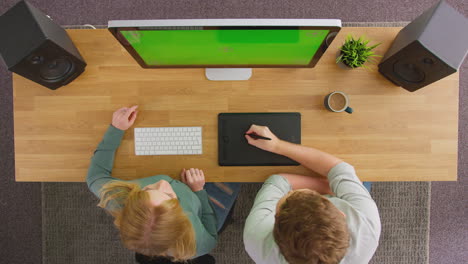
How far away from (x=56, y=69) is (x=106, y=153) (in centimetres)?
38

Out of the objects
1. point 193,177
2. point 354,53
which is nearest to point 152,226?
point 193,177

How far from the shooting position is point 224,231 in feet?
5.61

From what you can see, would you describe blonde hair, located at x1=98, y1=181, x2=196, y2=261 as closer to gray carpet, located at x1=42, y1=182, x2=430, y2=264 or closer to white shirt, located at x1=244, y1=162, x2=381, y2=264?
white shirt, located at x1=244, y1=162, x2=381, y2=264

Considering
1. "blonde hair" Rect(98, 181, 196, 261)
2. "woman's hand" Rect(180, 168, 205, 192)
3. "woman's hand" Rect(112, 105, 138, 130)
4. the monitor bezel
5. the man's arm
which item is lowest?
"blonde hair" Rect(98, 181, 196, 261)

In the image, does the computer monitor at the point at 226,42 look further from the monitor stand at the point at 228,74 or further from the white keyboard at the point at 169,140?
the white keyboard at the point at 169,140

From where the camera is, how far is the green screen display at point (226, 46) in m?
0.85

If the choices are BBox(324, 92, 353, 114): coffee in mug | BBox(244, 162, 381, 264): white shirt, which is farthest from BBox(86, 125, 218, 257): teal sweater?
BBox(324, 92, 353, 114): coffee in mug

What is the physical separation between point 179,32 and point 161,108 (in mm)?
422

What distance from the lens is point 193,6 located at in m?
Result: 1.80

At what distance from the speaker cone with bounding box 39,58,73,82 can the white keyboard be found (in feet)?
1.16

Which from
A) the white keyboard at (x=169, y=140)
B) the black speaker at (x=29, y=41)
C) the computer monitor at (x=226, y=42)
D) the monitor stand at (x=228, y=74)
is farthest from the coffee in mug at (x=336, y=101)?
the black speaker at (x=29, y=41)

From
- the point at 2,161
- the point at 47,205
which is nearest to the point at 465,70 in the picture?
the point at 47,205

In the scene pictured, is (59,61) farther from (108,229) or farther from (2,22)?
(108,229)

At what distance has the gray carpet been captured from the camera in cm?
171
